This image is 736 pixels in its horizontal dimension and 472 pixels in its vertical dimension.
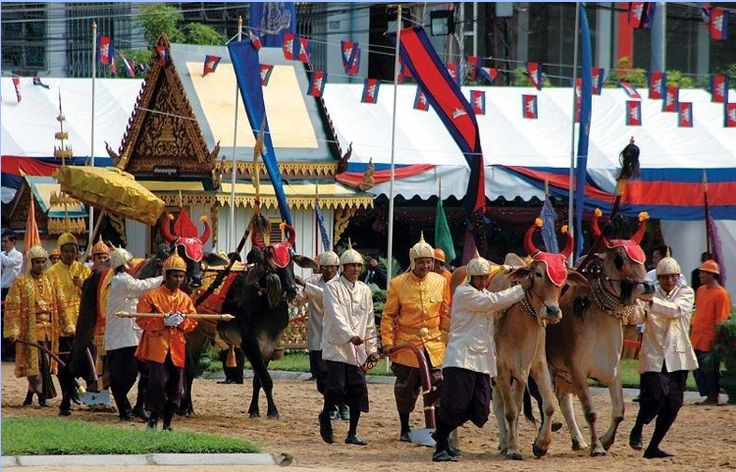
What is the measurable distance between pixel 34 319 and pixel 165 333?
13.1 ft

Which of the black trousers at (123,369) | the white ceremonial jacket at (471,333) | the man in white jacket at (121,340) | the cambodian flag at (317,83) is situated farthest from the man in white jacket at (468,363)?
the cambodian flag at (317,83)

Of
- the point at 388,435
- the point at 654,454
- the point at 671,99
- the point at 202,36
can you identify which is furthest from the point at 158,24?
the point at 654,454

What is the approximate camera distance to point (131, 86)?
1262 inches

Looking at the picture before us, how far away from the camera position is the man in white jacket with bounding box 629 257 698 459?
1334 centimetres

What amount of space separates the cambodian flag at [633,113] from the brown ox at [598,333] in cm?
1615

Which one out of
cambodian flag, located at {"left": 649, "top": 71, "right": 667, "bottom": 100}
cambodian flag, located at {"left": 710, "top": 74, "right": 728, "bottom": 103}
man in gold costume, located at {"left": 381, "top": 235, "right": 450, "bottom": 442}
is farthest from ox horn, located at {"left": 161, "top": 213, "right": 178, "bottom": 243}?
cambodian flag, located at {"left": 649, "top": 71, "right": 667, "bottom": 100}

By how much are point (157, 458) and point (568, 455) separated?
3.64m

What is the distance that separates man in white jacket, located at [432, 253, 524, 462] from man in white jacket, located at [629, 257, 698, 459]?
54.1 inches

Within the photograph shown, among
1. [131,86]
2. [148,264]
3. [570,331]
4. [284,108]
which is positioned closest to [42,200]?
[284,108]

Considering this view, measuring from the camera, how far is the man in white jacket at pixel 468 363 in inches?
508

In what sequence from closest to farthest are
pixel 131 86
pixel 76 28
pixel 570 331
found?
pixel 570 331 < pixel 131 86 < pixel 76 28

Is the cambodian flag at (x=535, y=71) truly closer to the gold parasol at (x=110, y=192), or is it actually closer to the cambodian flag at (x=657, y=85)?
the cambodian flag at (x=657, y=85)

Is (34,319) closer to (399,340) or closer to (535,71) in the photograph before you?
(399,340)

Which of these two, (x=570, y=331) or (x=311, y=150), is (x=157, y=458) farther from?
(x=311, y=150)
